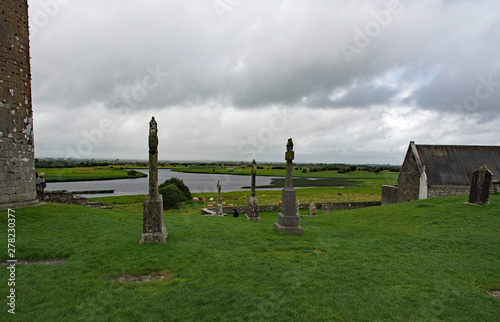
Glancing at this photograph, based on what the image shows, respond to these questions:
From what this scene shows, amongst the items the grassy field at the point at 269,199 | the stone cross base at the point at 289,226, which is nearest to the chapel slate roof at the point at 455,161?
the grassy field at the point at 269,199

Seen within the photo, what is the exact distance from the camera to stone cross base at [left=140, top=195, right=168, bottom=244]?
876cm

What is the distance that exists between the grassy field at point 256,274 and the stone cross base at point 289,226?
64 cm

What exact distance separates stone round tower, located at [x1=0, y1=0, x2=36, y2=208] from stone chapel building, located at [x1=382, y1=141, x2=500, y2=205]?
28.5 metres

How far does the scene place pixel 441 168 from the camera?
78.3 feet

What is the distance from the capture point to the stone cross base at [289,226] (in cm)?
1095

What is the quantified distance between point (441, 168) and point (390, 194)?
5211 mm

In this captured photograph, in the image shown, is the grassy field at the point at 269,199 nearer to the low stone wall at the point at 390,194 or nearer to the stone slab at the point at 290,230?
→ the low stone wall at the point at 390,194

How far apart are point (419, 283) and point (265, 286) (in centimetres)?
341

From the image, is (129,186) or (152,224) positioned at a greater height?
(152,224)

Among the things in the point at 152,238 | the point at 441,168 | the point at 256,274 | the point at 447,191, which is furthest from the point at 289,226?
the point at 441,168

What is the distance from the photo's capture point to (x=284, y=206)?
37.8 feet

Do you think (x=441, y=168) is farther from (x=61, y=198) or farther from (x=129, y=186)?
(x=129, y=186)

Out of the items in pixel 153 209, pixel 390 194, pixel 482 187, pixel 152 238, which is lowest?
pixel 390 194

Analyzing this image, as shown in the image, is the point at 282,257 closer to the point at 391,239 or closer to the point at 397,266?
the point at 397,266
